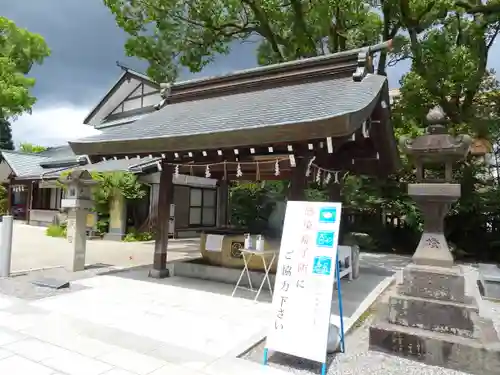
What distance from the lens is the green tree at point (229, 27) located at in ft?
39.3

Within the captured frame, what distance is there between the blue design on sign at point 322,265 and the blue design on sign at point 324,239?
0.13m

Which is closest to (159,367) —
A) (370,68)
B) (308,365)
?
(308,365)

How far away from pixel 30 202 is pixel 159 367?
21.3 metres

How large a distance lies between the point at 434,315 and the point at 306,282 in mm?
1502

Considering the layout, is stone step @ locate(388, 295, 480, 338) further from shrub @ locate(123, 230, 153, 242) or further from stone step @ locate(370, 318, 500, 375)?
shrub @ locate(123, 230, 153, 242)

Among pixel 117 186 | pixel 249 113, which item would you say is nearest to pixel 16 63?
pixel 117 186

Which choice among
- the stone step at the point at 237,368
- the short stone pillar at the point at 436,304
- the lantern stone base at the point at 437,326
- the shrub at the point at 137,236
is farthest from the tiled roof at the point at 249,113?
the shrub at the point at 137,236

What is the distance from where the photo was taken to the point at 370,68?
6.96 m

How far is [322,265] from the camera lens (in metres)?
3.41

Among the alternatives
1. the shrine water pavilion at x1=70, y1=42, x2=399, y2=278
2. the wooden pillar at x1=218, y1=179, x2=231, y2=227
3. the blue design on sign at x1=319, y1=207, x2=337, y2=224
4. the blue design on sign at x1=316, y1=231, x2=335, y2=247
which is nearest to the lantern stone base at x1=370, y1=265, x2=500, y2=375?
the blue design on sign at x1=316, y1=231, x2=335, y2=247

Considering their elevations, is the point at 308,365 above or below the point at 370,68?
below

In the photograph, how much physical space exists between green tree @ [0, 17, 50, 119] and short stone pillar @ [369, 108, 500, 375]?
59.0ft

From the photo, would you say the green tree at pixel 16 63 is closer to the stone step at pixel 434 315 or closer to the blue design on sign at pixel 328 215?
the blue design on sign at pixel 328 215

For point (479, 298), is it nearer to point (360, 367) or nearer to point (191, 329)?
point (360, 367)
